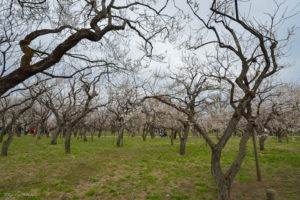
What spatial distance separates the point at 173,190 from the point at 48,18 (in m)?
7.36

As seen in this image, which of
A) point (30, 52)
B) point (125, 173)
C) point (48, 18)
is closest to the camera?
point (30, 52)

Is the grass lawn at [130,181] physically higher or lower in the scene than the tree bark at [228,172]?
lower

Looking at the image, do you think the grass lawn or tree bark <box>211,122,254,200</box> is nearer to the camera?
tree bark <box>211,122,254,200</box>

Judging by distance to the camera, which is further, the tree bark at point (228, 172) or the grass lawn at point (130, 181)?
the grass lawn at point (130, 181)

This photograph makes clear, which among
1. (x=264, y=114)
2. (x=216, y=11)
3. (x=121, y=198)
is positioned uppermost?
(x=216, y=11)

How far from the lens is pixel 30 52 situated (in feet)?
11.5

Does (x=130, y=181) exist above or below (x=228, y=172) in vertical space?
below

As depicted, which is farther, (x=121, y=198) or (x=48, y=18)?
(x=121, y=198)

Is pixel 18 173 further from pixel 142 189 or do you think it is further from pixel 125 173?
pixel 142 189

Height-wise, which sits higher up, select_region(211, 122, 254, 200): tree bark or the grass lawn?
select_region(211, 122, 254, 200): tree bark

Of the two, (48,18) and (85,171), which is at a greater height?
(48,18)

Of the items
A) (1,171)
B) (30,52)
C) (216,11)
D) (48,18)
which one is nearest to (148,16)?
(216,11)

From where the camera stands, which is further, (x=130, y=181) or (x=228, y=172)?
(x=130, y=181)

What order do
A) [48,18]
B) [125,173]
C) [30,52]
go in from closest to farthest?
1. [30,52]
2. [48,18]
3. [125,173]
